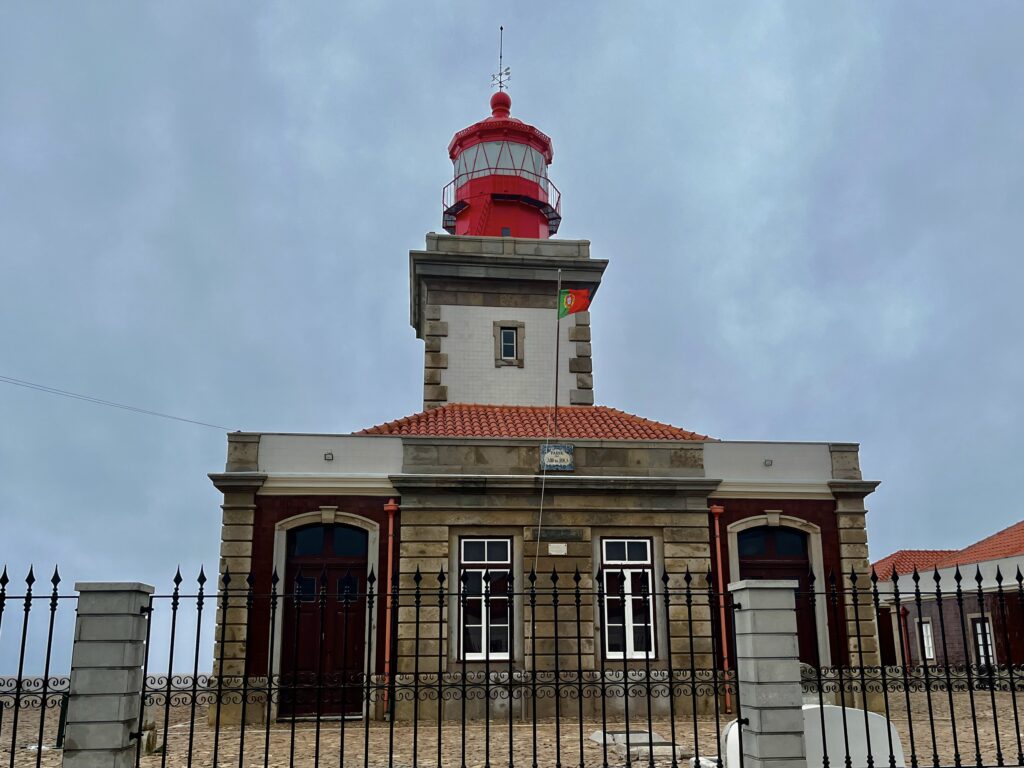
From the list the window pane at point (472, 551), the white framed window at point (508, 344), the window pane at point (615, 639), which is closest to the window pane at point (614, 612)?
the window pane at point (615, 639)

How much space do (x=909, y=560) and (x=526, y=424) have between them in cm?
2177

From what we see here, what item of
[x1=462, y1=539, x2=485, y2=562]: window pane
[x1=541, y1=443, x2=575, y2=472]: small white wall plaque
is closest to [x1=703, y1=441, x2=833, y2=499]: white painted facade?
[x1=541, y1=443, x2=575, y2=472]: small white wall plaque

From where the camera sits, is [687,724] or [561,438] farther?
[561,438]

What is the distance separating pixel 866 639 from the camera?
53.6ft

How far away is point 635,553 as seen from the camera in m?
16.1

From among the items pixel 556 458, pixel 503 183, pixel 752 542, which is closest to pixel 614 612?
pixel 556 458

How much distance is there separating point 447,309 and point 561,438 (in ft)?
17.6

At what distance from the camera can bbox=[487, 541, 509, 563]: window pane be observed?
15.8 m

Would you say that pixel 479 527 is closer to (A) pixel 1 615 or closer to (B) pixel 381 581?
(B) pixel 381 581

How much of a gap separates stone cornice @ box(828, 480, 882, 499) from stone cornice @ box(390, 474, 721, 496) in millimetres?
2444

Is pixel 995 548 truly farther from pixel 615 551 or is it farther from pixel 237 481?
pixel 237 481

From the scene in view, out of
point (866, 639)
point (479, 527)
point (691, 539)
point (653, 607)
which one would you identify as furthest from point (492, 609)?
point (866, 639)

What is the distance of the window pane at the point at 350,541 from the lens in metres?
15.8

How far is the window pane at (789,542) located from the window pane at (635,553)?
2644 mm
